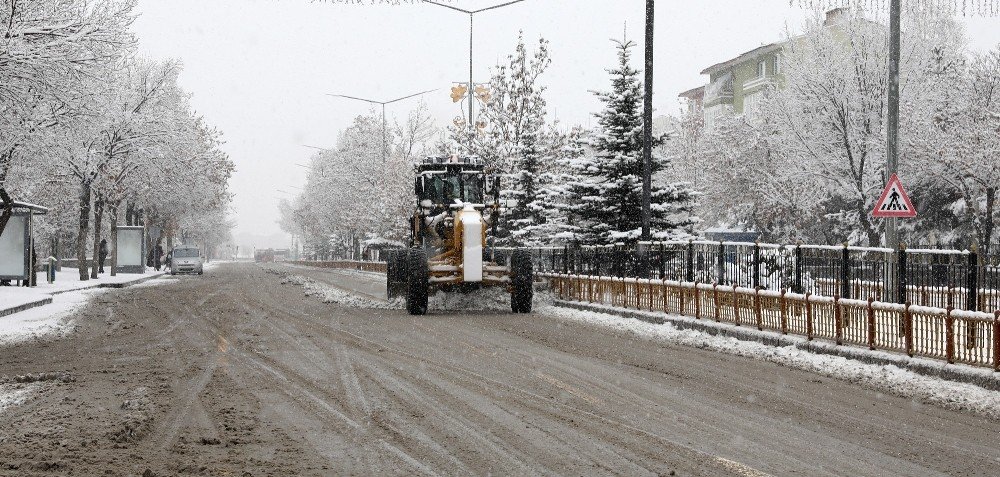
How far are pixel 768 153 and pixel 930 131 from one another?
657 inches

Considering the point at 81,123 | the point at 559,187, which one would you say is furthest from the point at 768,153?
the point at 81,123

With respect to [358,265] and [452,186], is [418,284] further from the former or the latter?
[358,265]

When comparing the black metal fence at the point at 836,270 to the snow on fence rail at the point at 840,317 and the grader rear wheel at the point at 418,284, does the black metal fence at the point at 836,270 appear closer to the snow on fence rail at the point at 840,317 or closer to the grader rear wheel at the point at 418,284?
the snow on fence rail at the point at 840,317

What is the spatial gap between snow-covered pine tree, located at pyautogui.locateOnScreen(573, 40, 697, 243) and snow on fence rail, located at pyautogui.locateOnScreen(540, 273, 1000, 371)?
8.60m

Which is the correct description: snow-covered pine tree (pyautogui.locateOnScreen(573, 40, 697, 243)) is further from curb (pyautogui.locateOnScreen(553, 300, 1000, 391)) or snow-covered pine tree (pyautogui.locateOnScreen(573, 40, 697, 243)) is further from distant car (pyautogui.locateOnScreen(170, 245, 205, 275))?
distant car (pyautogui.locateOnScreen(170, 245, 205, 275))

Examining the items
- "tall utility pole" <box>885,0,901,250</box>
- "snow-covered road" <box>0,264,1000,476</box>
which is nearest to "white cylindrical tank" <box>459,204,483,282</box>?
"snow-covered road" <box>0,264,1000,476</box>

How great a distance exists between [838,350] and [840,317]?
52 cm

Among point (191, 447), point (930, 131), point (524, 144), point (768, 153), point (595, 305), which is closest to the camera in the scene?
point (191, 447)

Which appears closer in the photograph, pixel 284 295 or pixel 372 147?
pixel 284 295

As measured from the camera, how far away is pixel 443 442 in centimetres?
851

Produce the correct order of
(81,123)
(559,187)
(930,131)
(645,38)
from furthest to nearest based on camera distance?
(930,131), (559,187), (81,123), (645,38)

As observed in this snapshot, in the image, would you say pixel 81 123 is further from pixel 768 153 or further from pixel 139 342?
pixel 768 153

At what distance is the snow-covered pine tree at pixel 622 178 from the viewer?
31766mm

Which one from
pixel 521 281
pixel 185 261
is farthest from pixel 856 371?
pixel 185 261
